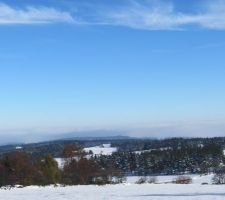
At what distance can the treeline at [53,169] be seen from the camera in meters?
75.5

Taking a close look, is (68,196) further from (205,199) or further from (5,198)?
(205,199)

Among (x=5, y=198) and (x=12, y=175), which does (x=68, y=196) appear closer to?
(x=5, y=198)

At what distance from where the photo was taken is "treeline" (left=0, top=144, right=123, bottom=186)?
248ft

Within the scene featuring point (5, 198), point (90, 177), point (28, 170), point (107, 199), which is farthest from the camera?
point (28, 170)

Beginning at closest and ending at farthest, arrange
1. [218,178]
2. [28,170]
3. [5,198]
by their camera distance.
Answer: [5,198], [28,170], [218,178]

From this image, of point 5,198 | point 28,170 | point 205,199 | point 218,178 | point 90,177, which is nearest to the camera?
point 205,199

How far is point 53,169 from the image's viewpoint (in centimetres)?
8356

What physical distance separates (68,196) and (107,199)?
3664mm

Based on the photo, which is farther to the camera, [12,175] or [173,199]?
[12,175]

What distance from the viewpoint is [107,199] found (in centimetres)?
3106

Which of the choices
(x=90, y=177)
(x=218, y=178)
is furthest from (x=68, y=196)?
(x=218, y=178)

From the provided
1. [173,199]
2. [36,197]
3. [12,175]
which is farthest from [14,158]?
[173,199]

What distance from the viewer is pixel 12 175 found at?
8144cm

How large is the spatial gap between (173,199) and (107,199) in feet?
12.9
